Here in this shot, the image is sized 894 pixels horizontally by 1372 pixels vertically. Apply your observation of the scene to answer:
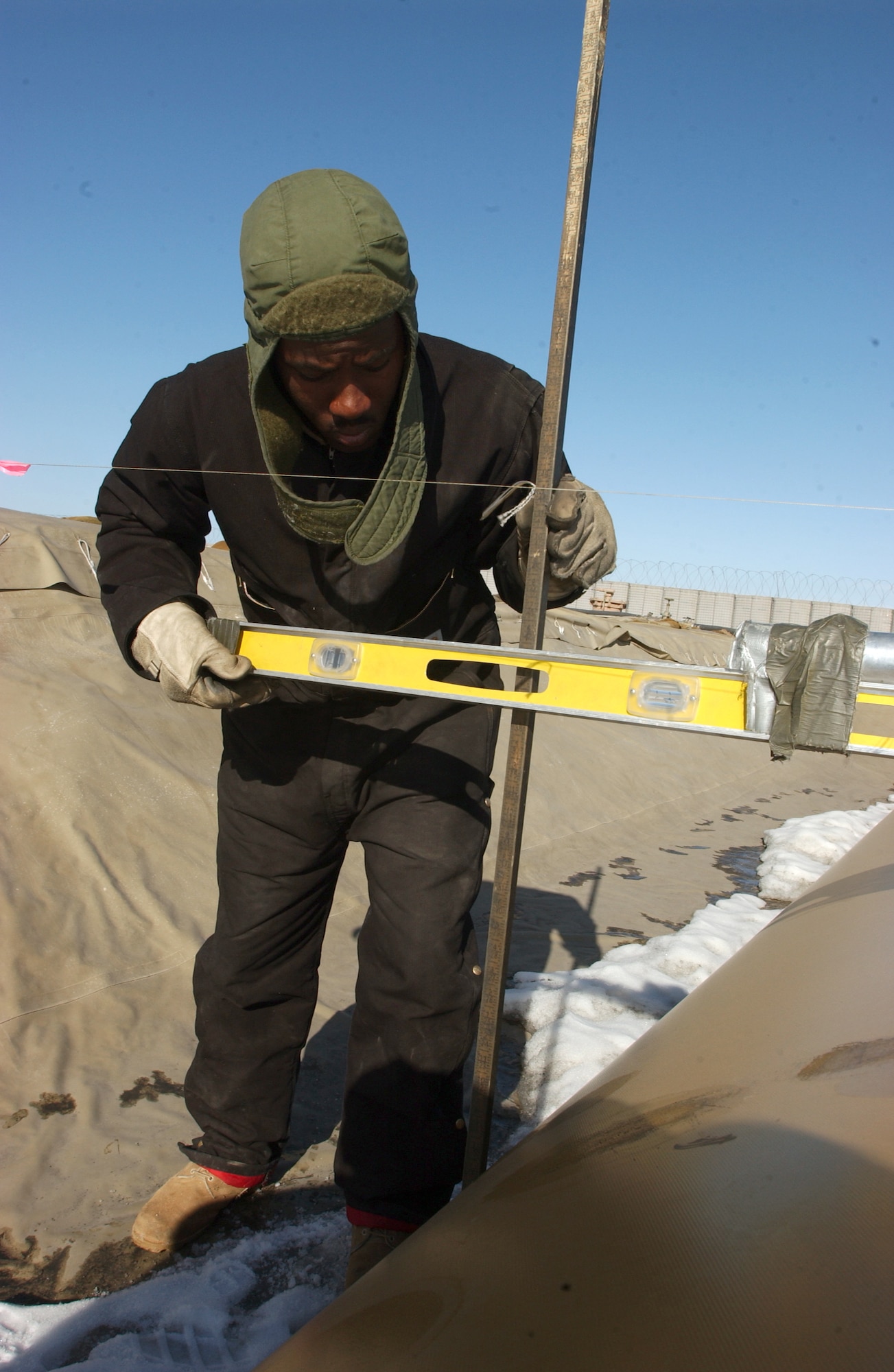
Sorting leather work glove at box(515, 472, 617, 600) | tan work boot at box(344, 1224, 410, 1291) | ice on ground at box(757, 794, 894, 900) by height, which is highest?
leather work glove at box(515, 472, 617, 600)

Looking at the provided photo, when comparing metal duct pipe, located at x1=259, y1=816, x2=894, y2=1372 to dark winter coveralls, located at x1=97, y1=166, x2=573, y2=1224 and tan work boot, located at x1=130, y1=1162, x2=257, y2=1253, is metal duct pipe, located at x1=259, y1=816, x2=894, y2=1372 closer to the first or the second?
dark winter coveralls, located at x1=97, y1=166, x2=573, y2=1224

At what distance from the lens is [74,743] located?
3709 mm

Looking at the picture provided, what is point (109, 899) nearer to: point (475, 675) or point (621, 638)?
point (475, 675)

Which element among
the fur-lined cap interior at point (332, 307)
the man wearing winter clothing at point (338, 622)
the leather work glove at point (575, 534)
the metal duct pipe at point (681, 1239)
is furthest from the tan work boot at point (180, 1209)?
the fur-lined cap interior at point (332, 307)

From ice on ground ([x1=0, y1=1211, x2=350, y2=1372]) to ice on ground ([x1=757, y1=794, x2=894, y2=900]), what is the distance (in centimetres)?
320

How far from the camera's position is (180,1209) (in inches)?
74.2

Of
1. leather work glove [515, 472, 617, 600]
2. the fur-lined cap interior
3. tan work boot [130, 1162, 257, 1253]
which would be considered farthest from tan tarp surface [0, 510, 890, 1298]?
the fur-lined cap interior

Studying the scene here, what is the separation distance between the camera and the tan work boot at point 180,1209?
1866mm

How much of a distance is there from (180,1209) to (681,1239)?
145cm

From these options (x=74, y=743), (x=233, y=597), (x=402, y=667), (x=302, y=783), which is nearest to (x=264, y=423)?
(x=402, y=667)

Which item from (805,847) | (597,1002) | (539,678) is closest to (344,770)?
(539,678)

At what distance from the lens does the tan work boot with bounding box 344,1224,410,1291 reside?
1647 millimetres

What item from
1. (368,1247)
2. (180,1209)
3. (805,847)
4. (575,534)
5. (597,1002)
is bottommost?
(805,847)

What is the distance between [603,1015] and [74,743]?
2252 millimetres
